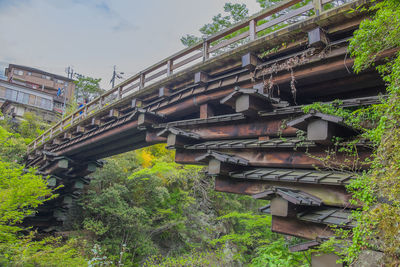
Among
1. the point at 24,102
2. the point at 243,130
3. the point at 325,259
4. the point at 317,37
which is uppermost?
the point at 24,102

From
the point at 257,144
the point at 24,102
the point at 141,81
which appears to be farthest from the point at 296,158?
the point at 24,102

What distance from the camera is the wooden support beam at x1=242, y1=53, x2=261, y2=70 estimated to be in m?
4.48

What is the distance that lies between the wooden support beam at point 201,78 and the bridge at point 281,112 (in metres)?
0.02

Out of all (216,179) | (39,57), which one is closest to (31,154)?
(216,179)

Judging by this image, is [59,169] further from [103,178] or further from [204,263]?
[204,263]

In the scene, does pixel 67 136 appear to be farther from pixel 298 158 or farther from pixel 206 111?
pixel 298 158

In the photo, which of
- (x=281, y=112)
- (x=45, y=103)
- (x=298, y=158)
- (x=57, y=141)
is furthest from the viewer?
(x=45, y=103)

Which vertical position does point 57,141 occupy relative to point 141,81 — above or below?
below

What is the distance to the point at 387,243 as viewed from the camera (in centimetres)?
221

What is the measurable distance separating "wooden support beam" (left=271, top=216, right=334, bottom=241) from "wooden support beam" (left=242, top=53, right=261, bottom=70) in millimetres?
2574

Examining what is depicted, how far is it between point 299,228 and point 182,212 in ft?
40.2

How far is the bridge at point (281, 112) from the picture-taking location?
3453mm

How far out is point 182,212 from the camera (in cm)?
1521

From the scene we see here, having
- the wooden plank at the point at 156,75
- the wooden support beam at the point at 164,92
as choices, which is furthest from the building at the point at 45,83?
the wooden support beam at the point at 164,92
